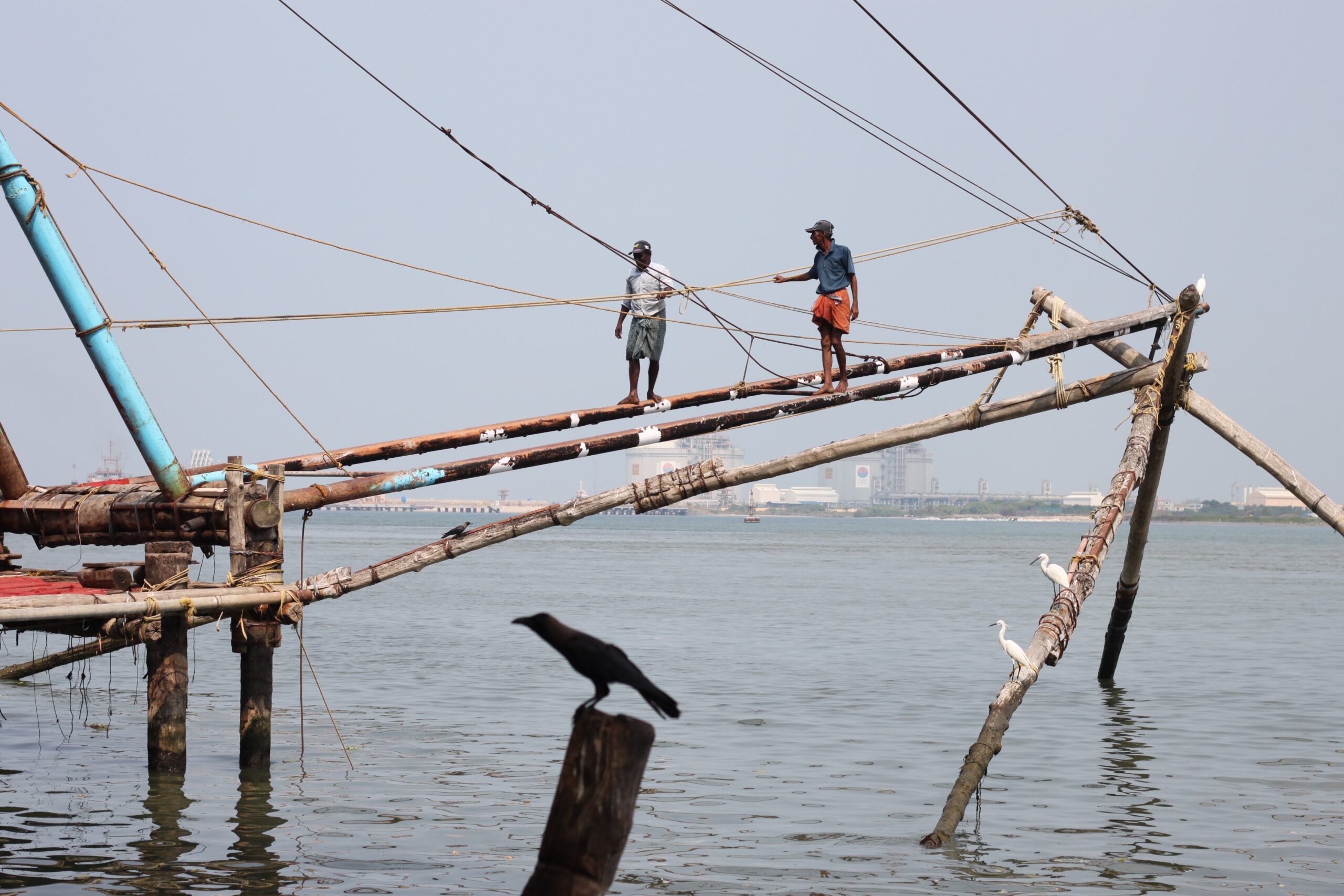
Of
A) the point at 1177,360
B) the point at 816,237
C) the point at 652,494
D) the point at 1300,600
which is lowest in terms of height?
the point at 1300,600

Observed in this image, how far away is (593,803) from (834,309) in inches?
362

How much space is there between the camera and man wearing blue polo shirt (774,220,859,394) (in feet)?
43.0

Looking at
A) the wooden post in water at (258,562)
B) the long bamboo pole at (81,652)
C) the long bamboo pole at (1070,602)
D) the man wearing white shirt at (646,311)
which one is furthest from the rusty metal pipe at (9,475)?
the long bamboo pole at (1070,602)

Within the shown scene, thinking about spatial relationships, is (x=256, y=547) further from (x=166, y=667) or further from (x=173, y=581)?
(x=166, y=667)

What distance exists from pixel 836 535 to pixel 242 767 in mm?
130211

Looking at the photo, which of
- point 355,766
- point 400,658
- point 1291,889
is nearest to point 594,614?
point 400,658

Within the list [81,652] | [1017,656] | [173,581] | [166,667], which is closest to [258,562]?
[173,581]

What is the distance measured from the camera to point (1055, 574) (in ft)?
42.1

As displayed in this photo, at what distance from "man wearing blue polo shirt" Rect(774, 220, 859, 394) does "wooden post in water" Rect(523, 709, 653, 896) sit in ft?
28.9

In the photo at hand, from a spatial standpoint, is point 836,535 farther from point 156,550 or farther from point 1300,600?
point 156,550

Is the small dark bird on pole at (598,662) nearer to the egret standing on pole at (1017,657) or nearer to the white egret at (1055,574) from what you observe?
the egret standing on pole at (1017,657)

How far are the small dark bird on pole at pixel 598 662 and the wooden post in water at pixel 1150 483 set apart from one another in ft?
35.2

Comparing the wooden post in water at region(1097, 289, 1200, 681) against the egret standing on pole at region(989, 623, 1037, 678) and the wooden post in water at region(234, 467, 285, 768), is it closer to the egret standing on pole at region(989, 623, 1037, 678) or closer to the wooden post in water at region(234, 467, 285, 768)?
the egret standing on pole at region(989, 623, 1037, 678)

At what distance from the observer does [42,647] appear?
80.0 feet
